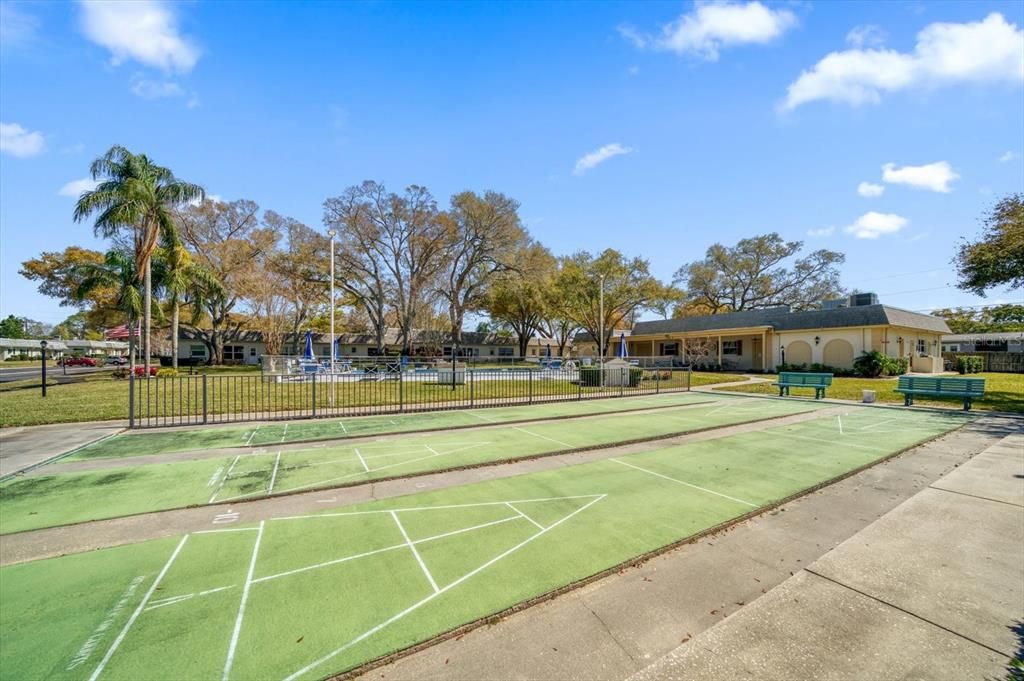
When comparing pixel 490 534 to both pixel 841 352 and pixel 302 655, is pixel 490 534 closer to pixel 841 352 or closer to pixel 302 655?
pixel 302 655

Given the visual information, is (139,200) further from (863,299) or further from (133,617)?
(863,299)

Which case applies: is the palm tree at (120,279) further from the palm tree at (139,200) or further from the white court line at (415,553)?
the white court line at (415,553)

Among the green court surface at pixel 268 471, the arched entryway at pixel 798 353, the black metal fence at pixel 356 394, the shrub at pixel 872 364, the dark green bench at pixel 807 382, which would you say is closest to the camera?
the green court surface at pixel 268 471

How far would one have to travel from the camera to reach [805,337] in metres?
31.1

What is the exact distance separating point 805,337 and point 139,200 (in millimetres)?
43815

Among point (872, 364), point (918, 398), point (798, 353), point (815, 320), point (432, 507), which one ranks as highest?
point (815, 320)

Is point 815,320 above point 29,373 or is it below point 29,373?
above

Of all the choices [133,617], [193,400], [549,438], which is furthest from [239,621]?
[193,400]

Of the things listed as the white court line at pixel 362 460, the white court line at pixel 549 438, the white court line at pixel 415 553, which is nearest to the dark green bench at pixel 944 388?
the white court line at pixel 549 438

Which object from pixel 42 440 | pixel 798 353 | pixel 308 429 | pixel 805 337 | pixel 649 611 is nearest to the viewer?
pixel 649 611

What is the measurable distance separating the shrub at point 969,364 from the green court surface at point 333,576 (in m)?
37.6

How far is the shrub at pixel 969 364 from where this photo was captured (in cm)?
3035

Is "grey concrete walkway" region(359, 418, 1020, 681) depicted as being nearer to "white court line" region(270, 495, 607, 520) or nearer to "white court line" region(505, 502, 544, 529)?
"white court line" region(505, 502, 544, 529)

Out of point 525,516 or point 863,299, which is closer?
point 525,516
